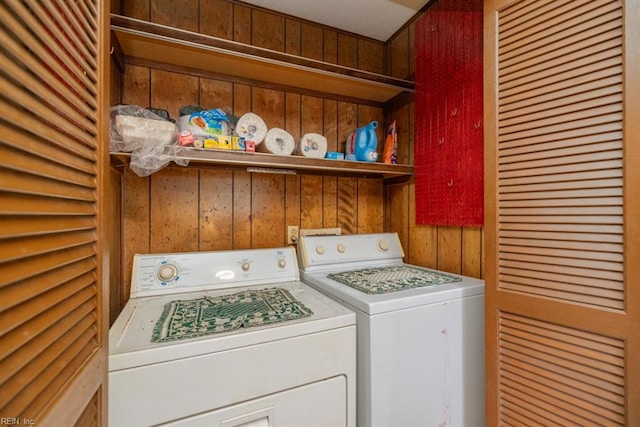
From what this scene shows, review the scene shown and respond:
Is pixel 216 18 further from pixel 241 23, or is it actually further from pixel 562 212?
pixel 562 212

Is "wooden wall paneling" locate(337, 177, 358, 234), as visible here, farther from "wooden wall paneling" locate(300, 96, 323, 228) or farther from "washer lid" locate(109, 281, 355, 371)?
"washer lid" locate(109, 281, 355, 371)

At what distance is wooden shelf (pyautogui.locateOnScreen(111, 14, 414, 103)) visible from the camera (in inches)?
47.0

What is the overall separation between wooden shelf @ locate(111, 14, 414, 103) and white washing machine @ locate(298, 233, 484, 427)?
45.0 inches

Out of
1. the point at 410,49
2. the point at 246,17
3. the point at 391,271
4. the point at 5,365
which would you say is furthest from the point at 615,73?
the point at 246,17

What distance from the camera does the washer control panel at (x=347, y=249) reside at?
5.32 feet

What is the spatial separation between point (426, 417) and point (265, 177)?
1.46 metres

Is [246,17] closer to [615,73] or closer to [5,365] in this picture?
[615,73]

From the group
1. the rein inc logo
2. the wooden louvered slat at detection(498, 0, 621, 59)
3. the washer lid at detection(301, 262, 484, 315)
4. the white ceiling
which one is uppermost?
the white ceiling

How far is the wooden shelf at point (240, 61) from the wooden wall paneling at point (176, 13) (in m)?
0.24

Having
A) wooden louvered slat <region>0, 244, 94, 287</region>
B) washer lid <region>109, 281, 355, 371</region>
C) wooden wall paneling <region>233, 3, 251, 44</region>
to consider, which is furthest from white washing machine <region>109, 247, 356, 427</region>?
wooden wall paneling <region>233, 3, 251, 44</region>

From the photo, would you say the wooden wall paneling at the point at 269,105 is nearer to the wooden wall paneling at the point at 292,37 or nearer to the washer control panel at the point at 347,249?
the wooden wall paneling at the point at 292,37

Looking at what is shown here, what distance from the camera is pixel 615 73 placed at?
0.79 metres

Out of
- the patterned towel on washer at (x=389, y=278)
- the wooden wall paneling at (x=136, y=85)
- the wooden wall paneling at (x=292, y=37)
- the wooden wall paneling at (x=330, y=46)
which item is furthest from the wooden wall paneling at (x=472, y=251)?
the wooden wall paneling at (x=136, y=85)

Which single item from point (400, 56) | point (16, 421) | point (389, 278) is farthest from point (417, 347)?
point (400, 56)
